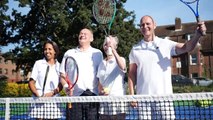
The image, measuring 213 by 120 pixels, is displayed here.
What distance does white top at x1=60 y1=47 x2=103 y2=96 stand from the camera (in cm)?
430

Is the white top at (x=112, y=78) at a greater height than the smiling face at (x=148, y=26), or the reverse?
the smiling face at (x=148, y=26)

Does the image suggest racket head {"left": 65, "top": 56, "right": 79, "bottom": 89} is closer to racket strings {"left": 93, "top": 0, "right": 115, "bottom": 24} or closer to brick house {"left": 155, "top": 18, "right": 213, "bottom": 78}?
racket strings {"left": 93, "top": 0, "right": 115, "bottom": 24}

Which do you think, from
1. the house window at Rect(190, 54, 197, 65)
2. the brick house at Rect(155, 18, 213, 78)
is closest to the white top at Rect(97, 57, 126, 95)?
the brick house at Rect(155, 18, 213, 78)

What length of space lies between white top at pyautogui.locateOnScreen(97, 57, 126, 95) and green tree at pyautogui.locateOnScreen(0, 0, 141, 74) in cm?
2083

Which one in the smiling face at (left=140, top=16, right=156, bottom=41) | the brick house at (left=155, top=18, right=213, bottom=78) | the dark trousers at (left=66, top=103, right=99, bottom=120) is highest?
the brick house at (left=155, top=18, right=213, bottom=78)

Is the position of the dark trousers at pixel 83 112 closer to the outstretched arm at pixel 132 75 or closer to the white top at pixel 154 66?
the outstretched arm at pixel 132 75

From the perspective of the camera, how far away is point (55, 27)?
26609 millimetres

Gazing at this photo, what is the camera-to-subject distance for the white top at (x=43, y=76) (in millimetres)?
4496

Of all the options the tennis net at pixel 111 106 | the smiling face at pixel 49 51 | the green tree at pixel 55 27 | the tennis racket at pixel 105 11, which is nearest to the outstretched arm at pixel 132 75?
the tennis net at pixel 111 106

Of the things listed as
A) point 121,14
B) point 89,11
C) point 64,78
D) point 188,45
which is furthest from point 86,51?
point 121,14

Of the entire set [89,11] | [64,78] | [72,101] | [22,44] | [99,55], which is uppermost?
[89,11]

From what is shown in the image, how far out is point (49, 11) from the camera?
1062 inches

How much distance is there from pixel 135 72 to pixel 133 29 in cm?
2481

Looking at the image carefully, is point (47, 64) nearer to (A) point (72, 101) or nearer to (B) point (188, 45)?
(A) point (72, 101)
